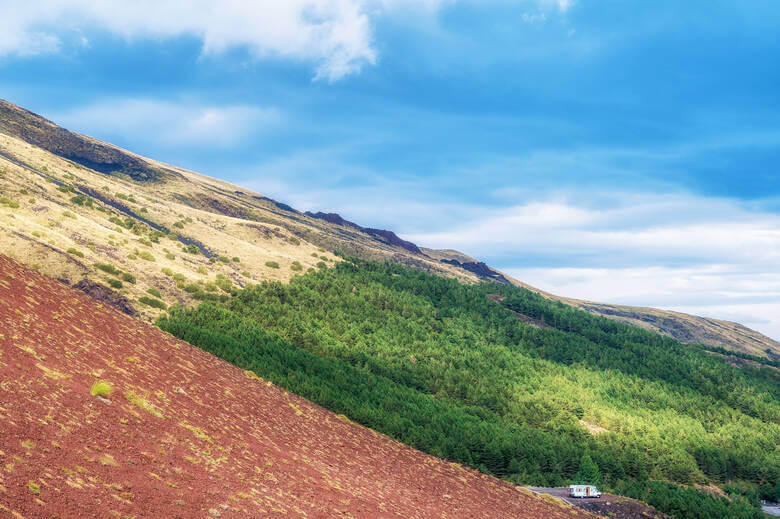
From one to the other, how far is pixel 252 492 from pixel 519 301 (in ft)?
266

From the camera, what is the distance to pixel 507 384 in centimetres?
5166

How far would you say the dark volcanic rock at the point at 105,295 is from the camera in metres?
31.6

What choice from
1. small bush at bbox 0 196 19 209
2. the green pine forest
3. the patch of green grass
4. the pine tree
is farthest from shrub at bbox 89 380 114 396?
small bush at bbox 0 196 19 209

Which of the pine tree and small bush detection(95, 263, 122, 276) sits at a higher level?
small bush detection(95, 263, 122, 276)

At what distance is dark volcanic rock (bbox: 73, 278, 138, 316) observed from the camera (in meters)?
31.6

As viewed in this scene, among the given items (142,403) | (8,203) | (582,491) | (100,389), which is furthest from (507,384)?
(8,203)

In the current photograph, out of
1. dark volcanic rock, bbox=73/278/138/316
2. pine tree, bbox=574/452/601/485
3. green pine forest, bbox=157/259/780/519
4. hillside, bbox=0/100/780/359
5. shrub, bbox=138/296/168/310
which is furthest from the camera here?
shrub, bbox=138/296/168/310

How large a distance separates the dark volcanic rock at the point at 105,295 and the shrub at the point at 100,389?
2173cm

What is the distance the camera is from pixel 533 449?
35.6m

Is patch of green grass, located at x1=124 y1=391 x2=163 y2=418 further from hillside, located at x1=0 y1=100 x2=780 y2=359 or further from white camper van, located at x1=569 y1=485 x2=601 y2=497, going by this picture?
white camper van, located at x1=569 y1=485 x2=601 y2=497

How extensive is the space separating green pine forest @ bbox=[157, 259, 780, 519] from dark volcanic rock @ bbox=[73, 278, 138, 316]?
2.92 m

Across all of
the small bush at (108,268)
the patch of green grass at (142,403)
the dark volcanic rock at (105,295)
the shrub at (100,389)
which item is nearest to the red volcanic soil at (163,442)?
the patch of green grass at (142,403)

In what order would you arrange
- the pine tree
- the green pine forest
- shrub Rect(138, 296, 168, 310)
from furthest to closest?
shrub Rect(138, 296, 168, 310) < the pine tree < the green pine forest

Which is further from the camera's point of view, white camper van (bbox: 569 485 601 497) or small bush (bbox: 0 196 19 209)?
small bush (bbox: 0 196 19 209)
